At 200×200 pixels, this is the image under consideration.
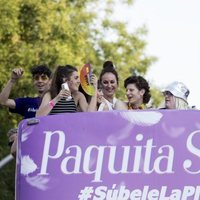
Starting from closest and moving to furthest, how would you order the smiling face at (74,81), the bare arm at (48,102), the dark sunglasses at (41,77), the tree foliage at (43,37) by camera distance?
1. the bare arm at (48,102)
2. the smiling face at (74,81)
3. the dark sunglasses at (41,77)
4. the tree foliage at (43,37)

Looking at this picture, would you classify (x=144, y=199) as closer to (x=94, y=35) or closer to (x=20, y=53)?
(x=20, y=53)

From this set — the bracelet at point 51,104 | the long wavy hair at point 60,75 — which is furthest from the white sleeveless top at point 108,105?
the bracelet at point 51,104

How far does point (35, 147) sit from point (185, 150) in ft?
3.38

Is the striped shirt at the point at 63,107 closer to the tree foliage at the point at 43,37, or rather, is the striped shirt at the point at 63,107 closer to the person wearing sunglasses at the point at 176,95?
the person wearing sunglasses at the point at 176,95

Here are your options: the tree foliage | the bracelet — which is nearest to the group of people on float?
the bracelet

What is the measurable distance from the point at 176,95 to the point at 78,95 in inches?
40.5

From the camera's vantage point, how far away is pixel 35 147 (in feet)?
25.9

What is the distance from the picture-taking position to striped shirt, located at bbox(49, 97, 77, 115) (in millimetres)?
9359

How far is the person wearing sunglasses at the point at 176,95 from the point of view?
29.7 ft

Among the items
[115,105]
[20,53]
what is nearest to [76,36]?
[20,53]

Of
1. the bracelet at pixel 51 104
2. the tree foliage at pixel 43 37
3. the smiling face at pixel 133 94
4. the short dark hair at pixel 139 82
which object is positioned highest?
the tree foliage at pixel 43 37

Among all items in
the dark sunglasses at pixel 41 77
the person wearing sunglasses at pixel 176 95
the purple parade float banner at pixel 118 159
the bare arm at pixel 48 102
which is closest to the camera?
the purple parade float banner at pixel 118 159

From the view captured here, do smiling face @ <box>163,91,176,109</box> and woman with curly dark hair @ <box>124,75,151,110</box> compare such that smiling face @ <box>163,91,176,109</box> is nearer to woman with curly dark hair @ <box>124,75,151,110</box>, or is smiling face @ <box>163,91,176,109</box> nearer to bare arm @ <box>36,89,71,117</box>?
bare arm @ <box>36,89,71,117</box>

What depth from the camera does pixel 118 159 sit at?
777cm
